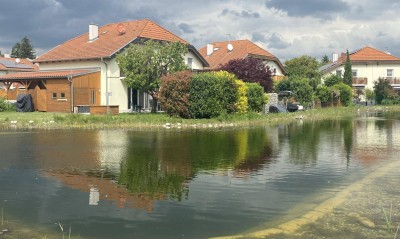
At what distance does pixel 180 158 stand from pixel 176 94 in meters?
16.9

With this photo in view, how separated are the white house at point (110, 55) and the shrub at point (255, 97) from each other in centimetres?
1073

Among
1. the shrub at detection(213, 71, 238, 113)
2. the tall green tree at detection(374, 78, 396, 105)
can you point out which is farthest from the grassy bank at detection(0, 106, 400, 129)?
the tall green tree at detection(374, 78, 396, 105)

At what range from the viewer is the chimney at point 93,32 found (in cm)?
4678

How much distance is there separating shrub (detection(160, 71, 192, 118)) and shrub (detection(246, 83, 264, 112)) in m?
6.02

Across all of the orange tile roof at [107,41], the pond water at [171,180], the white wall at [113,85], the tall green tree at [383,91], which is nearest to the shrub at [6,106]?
the orange tile roof at [107,41]

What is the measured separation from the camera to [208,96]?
32781mm

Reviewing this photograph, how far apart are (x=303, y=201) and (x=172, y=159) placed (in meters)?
6.61

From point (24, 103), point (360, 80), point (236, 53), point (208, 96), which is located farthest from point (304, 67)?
point (24, 103)

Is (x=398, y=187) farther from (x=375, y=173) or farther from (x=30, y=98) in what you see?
(x=30, y=98)

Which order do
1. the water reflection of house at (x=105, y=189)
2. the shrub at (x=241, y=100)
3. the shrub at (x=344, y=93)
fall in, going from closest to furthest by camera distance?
1. the water reflection of house at (x=105, y=189)
2. the shrub at (x=241, y=100)
3. the shrub at (x=344, y=93)

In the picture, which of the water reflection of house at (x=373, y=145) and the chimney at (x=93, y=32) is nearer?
the water reflection of house at (x=373, y=145)

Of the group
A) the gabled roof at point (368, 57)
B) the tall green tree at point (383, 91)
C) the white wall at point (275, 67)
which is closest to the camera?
the white wall at point (275, 67)

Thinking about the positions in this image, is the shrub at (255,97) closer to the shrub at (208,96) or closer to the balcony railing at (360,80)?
the shrub at (208,96)

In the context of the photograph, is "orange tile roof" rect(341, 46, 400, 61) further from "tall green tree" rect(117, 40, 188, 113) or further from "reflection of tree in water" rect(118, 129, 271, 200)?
"reflection of tree in water" rect(118, 129, 271, 200)
